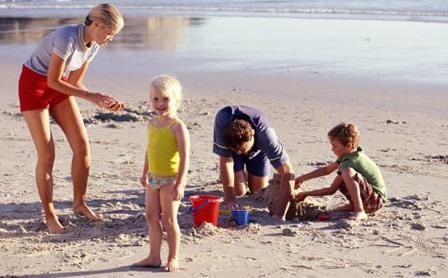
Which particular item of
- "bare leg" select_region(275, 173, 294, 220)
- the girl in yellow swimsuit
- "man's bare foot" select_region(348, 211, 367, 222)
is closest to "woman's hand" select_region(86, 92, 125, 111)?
the girl in yellow swimsuit

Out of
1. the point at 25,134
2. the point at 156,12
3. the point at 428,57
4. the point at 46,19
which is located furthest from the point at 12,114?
the point at 156,12

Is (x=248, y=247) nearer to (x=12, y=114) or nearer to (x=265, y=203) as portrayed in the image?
(x=265, y=203)

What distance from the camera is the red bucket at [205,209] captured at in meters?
5.78

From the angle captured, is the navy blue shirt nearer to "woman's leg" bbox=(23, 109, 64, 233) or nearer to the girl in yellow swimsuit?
"woman's leg" bbox=(23, 109, 64, 233)

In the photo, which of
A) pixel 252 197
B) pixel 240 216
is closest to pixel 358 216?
pixel 240 216

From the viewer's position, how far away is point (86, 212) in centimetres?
622

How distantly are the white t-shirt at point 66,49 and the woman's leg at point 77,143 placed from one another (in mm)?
287

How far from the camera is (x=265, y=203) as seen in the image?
666 cm

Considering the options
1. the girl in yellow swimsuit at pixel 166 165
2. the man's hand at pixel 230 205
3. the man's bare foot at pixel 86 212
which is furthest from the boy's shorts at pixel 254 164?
the girl in yellow swimsuit at pixel 166 165

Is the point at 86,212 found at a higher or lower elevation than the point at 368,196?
lower

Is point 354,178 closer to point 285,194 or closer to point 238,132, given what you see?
point 285,194

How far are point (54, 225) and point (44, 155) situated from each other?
501mm

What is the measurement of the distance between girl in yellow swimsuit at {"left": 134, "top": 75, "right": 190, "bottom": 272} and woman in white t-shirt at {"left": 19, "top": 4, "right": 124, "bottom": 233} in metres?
0.67

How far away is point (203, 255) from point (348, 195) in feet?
4.81
